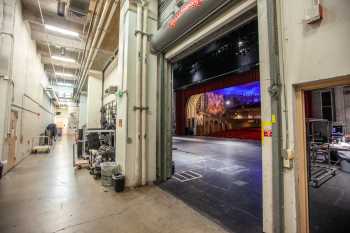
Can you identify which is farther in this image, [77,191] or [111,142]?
[111,142]

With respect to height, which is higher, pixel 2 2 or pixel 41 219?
pixel 2 2

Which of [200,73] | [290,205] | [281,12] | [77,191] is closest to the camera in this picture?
[290,205]

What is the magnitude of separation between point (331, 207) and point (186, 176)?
8.38ft

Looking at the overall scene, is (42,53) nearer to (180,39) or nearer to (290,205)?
(180,39)

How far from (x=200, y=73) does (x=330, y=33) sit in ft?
31.2

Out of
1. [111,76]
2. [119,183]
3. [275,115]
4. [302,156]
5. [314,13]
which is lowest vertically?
[119,183]

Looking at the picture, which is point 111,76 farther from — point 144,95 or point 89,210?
point 89,210

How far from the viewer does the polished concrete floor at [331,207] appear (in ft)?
6.51

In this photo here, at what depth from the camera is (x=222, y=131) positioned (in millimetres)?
17906

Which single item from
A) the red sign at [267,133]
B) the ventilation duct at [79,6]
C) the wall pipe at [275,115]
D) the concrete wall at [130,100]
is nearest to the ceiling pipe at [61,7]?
the ventilation duct at [79,6]

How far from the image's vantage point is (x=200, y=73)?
10.6 m

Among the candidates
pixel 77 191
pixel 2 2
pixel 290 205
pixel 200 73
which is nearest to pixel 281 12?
pixel 290 205

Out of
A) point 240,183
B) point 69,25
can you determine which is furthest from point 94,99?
point 240,183

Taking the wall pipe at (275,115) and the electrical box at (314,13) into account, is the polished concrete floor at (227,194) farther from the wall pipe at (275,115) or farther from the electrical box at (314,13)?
the electrical box at (314,13)
